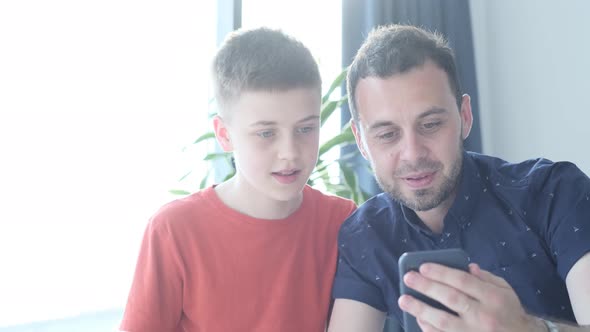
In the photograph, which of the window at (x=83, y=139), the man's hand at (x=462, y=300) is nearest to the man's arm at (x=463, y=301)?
the man's hand at (x=462, y=300)

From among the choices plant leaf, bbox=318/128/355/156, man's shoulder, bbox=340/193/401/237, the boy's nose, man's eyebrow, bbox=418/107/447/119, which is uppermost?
man's eyebrow, bbox=418/107/447/119

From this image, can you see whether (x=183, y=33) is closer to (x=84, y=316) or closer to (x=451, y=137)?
(x=84, y=316)

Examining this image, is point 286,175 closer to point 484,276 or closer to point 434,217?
point 434,217

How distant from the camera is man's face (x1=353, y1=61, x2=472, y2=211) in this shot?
1113 millimetres

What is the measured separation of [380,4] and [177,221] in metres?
1.71

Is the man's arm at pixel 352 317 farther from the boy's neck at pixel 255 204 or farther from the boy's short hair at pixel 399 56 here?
the boy's short hair at pixel 399 56

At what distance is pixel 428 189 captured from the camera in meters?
1.12

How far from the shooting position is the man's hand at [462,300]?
2.45 ft

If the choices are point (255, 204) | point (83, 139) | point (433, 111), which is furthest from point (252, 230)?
point (83, 139)

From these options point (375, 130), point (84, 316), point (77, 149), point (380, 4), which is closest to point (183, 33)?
point (77, 149)

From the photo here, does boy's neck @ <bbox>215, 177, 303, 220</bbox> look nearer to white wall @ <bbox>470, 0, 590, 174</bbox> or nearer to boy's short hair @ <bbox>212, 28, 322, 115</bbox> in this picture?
boy's short hair @ <bbox>212, 28, 322, 115</bbox>

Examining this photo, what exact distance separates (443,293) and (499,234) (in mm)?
403

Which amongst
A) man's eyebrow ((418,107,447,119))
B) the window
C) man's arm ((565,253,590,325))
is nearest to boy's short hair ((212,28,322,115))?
man's eyebrow ((418,107,447,119))

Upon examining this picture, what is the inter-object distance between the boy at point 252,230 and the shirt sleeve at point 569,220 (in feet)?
1.52
